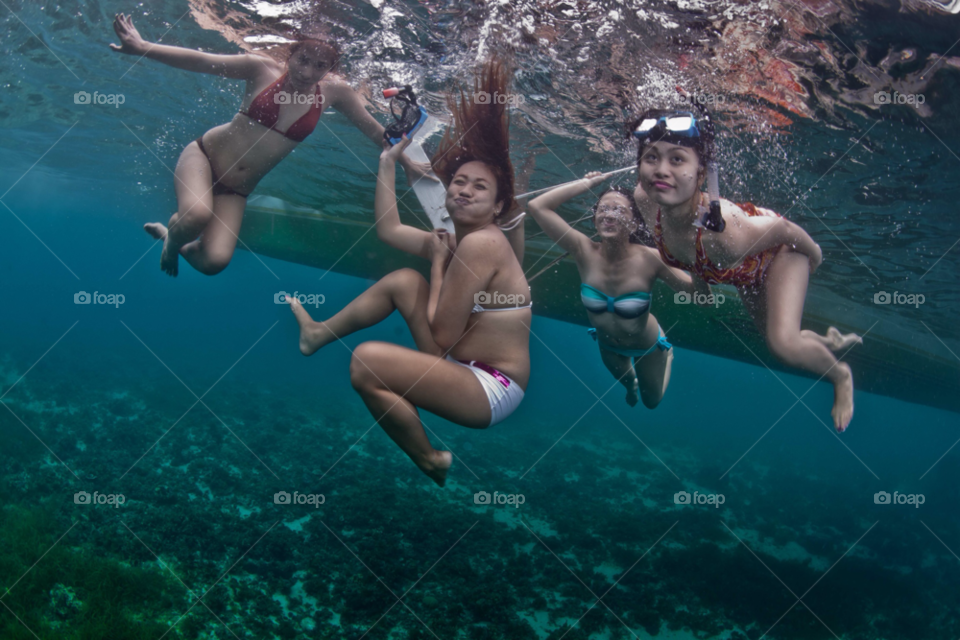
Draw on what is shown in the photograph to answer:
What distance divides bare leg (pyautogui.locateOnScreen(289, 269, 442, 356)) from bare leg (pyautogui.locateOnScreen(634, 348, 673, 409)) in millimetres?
3521

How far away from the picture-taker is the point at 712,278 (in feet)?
16.0

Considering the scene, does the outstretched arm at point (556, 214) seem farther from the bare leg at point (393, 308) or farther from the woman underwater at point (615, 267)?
the bare leg at point (393, 308)

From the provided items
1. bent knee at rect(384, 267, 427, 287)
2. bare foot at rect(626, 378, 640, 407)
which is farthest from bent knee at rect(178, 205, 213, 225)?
bare foot at rect(626, 378, 640, 407)

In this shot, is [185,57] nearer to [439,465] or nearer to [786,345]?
[439,465]

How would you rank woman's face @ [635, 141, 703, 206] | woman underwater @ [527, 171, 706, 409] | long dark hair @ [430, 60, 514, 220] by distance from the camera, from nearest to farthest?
1. long dark hair @ [430, 60, 514, 220]
2. woman's face @ [635, 141, 703, 206]
3. woman underwater @ [527, 171, 706, 409]

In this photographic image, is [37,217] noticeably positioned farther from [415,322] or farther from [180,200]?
[415,322]

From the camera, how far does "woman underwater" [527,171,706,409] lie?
4.79m

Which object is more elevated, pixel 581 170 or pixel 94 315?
pixel 581 170

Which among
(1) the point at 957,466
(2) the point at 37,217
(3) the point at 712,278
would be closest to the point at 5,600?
(3) the point at 712,278

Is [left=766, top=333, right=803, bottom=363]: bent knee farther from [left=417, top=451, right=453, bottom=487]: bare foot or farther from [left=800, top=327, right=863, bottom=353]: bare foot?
[left=417, top=451, right=453, bottom=487]: bare foot

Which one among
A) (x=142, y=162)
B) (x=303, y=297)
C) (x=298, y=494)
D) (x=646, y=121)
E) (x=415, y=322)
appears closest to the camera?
(x=415, y=322)

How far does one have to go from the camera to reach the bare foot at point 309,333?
4258 millimetres

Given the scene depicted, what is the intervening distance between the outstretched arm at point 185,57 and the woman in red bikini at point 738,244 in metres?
4.54

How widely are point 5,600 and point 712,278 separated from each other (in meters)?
9.06
